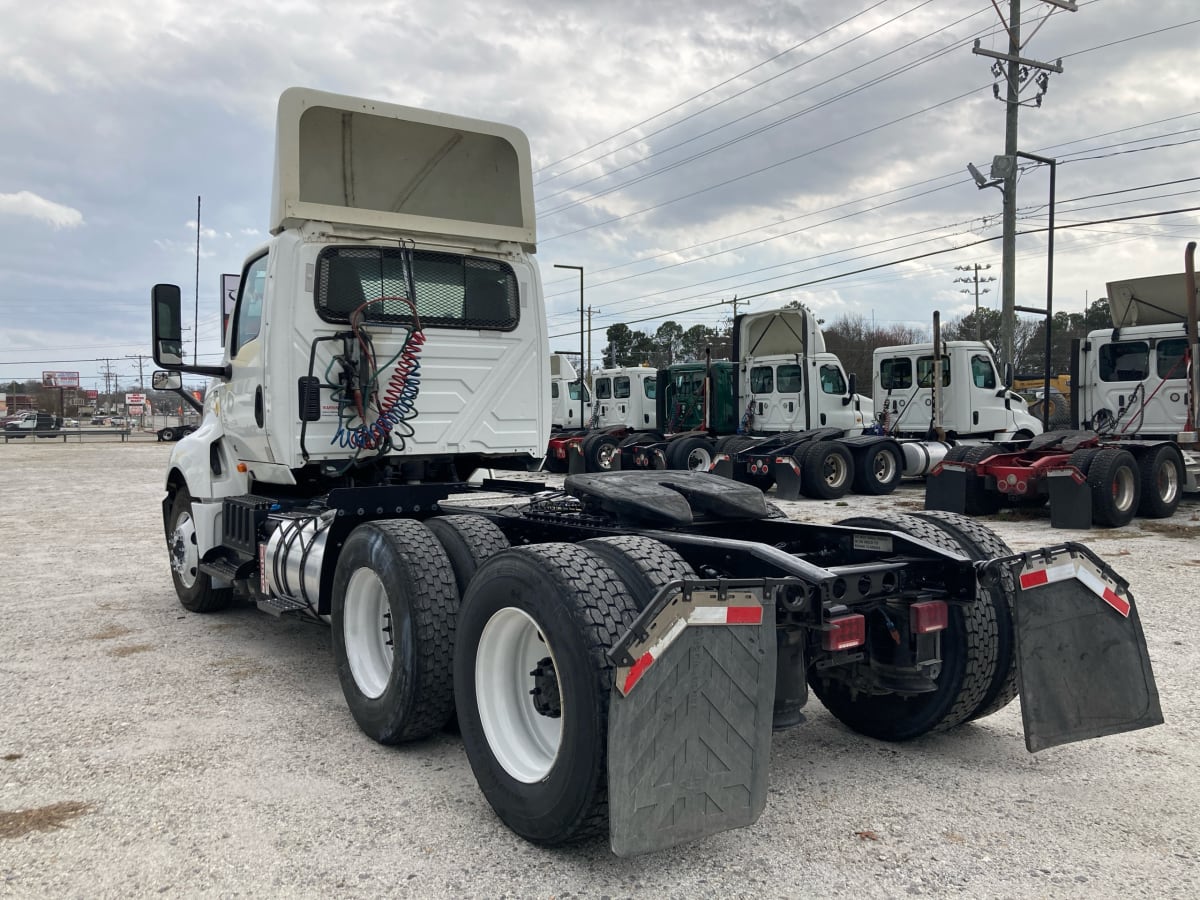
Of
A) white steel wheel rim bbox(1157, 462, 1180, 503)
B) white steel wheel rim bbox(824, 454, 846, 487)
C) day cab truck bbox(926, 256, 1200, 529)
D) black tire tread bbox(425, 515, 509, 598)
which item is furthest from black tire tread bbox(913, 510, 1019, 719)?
white steel wheel rim bbox(824, 454, 846, 487)

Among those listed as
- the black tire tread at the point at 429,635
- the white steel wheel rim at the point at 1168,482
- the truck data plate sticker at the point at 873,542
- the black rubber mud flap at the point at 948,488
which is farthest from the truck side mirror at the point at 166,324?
the white steel wheel rim at the point at 1168,482

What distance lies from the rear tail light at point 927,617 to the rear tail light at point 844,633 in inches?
12.5

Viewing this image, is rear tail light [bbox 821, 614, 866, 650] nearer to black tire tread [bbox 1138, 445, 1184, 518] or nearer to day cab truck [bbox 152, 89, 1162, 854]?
day cab truck [bbox 152, 89, 1162, 854]

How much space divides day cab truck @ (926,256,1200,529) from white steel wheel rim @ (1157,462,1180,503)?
0.02 m

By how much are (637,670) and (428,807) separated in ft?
4.37

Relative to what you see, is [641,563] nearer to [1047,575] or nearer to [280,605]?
[1047,575]

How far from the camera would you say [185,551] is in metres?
6.88

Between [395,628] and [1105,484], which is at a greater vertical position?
[1105,484]

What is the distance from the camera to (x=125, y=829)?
10.8 ft

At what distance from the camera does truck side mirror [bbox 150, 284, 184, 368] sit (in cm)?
590

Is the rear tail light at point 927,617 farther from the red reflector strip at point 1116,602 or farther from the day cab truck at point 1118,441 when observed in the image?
the day cab truck at point 1118,441

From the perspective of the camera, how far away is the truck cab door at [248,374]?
566 centimetres

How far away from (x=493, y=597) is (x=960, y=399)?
632 inches

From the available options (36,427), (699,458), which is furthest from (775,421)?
(36,427)
